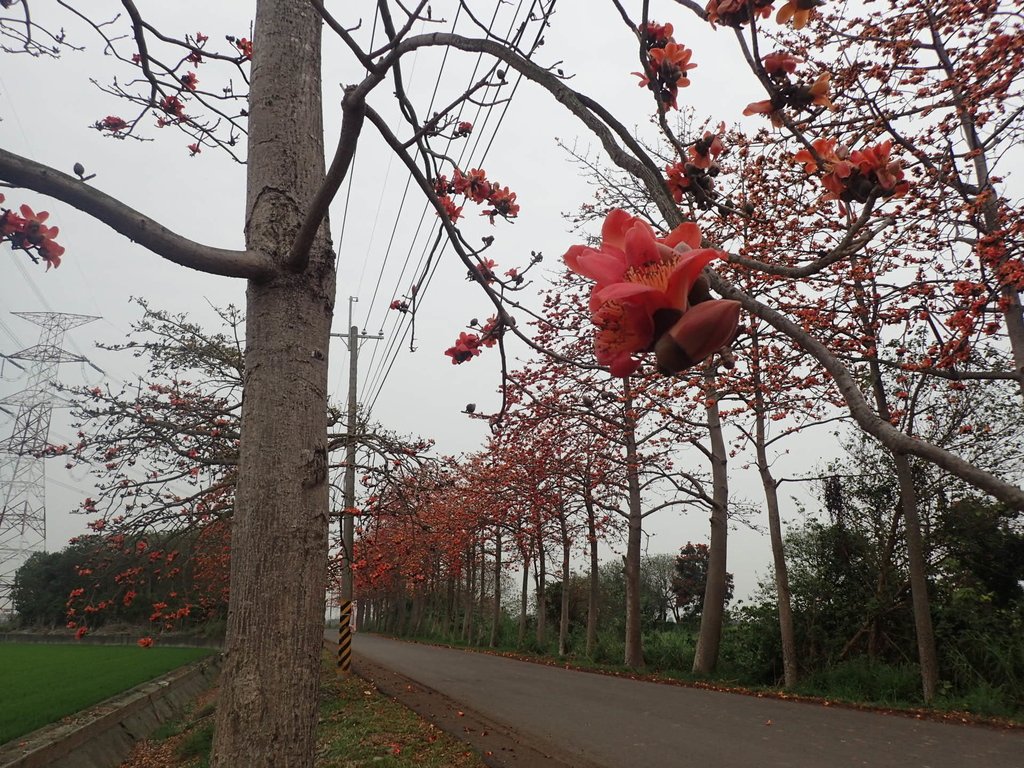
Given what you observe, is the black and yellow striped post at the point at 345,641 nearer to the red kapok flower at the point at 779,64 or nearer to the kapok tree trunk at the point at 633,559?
the kapok tree trunk at the point at 633,559

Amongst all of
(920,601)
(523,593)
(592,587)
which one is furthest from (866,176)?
(523,593)

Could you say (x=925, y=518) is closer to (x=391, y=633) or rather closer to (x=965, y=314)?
(x=965, y=314)

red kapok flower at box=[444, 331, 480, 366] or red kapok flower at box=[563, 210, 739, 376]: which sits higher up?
red kapok flower at box=[444, 331, 480, 366]

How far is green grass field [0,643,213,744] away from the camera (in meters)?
7.96

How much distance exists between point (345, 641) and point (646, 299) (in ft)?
43.3

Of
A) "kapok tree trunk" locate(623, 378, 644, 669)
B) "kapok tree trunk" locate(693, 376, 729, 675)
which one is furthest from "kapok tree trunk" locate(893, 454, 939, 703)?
"kapok tree trunk" locate(623, 378, 644, 669)

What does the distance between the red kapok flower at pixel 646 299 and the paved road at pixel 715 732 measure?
18.5ft

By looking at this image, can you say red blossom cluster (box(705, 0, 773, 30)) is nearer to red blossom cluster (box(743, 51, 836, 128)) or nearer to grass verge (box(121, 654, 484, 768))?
red blossom cluster (box(743, 51, 836, 128))

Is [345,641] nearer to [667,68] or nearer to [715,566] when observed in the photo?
[715,566]

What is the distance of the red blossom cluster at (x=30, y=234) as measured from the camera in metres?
1.59

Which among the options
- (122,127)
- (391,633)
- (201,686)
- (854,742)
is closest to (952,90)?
(854,742)

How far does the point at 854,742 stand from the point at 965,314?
4.13m

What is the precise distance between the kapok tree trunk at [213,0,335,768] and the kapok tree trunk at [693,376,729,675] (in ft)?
34.6

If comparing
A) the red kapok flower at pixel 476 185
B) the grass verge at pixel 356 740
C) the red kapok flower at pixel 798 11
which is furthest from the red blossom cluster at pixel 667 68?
the grass verge at pixel 356 740
